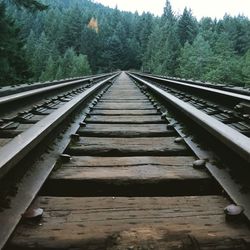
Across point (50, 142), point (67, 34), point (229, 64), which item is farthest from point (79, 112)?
point (67, 34)

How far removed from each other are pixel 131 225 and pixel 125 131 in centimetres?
200

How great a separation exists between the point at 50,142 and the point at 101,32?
124806 mm

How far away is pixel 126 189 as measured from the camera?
7.02ft

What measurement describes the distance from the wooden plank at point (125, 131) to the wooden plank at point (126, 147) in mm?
238

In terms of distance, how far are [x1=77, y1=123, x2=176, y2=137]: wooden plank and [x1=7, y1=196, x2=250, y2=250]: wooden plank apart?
1608 mm

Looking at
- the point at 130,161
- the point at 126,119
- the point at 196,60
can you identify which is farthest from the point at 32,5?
the point at 196,60

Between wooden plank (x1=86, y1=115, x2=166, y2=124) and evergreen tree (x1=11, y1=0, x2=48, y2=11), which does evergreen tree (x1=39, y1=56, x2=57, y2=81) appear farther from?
wooden plank (x1=86, y1=115, x2=166, y2=124)

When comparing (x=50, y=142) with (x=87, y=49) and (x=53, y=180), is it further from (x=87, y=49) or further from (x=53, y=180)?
(x=87, y=49)

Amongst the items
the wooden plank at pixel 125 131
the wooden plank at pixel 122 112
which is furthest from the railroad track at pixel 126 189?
the wooden plank at pixel 122 112

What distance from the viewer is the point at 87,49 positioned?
107250mm

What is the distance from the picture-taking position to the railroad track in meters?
1.51

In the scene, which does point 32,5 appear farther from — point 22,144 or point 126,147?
point 22,144

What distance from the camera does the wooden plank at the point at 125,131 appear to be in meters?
3.51

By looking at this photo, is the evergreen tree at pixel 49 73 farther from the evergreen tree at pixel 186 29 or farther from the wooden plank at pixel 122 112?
the wooden plank at pixel 122 112
